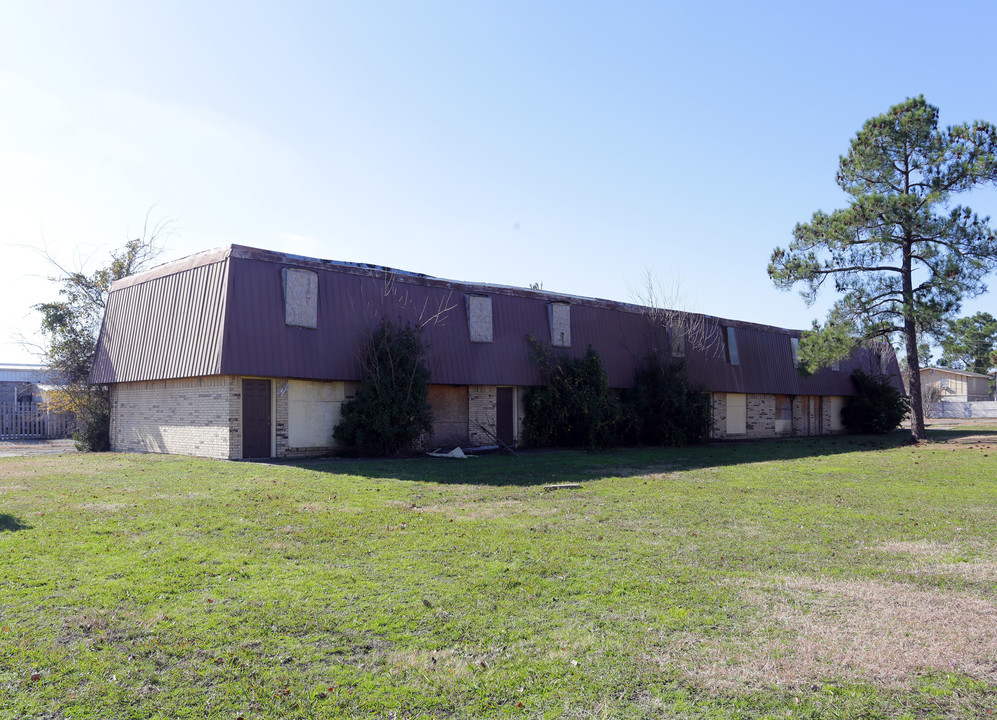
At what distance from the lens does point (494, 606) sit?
Result: 5.93 m

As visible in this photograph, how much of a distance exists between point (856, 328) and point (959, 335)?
132 inches

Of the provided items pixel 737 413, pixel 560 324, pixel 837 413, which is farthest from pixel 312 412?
pixel 837 413

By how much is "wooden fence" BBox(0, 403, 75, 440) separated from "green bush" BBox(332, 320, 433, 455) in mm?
15692

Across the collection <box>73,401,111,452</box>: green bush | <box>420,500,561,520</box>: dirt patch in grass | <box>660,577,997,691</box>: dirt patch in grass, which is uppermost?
<box>73,401,111,452</box>: green bush

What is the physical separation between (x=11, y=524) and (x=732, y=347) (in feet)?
91.5

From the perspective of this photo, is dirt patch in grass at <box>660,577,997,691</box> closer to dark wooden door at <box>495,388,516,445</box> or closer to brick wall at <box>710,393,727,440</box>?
dark wooden door at <box>495,388,516,445</box>

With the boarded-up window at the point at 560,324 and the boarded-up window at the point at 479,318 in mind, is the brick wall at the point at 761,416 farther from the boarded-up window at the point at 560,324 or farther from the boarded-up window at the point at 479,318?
the boarded-up window at the point at 479,318

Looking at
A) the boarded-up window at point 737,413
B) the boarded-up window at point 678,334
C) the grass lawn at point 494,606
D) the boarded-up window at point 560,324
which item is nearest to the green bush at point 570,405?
the boarded-up window at point 560,324

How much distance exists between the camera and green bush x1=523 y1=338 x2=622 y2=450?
24.0 m

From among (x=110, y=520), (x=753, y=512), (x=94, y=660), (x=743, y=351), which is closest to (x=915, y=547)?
(x=753, y=512)

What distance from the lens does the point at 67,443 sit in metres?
27.6

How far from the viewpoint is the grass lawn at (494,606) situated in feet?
14.1

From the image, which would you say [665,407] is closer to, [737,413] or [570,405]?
[570,405]

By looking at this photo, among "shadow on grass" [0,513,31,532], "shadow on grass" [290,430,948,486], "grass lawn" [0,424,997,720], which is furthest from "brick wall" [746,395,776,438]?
"shadow on grass" [0,513,31,532]
